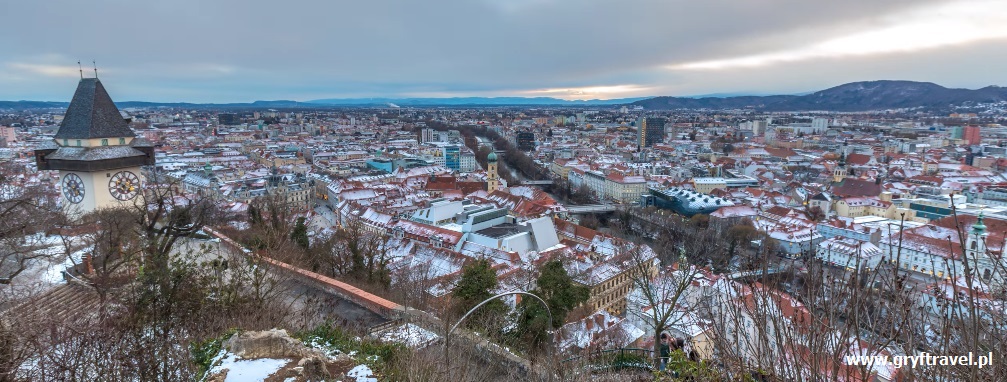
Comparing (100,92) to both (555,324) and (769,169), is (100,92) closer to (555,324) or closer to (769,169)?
(555,324)

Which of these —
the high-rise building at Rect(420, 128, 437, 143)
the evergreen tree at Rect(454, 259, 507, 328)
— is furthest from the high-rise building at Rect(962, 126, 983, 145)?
the evergreen tree at Rect(454, 259, 507, 328)

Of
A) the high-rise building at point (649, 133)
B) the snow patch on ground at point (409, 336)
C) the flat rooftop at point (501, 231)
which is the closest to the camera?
the snow patch on ground at point (409, 336)

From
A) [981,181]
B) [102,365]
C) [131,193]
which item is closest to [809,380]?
[102,365]

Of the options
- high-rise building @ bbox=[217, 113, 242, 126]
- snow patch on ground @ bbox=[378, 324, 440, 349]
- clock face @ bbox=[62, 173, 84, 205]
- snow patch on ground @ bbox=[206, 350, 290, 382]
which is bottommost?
snow patch on ground @ bbox=[378, 324, 440, 349]

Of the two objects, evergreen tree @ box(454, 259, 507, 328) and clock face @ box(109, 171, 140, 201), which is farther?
clock face @ box(109, 171, 140, 201)

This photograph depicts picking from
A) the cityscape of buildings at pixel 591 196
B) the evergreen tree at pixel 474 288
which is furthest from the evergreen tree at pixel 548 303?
the cityscape of buildings at pixel 591 196

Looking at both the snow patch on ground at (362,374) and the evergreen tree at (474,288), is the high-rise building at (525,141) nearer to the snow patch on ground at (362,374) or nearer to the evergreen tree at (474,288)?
the evergreen tree at (474,288)

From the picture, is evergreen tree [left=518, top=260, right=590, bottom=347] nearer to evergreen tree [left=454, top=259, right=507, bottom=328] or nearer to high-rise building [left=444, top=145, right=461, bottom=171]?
evergreen tree [left=454, top=259, right=507, bottom=328]

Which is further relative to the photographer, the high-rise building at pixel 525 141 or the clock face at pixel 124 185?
the high-rise building at pixel 525 141

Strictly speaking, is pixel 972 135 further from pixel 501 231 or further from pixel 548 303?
pixel 548 303
